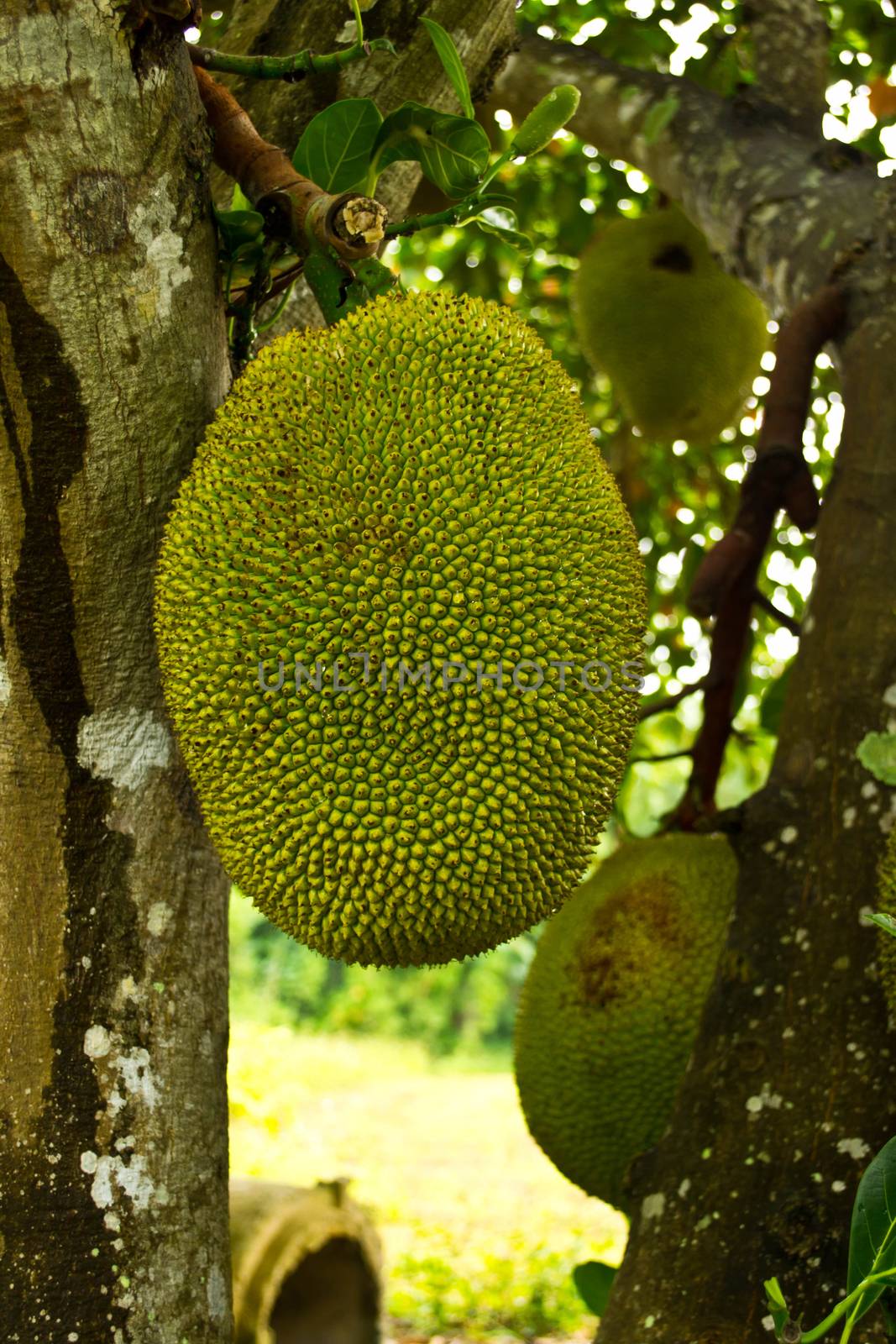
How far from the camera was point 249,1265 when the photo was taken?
2148 millimetres

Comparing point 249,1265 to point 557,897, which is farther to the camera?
point 249,1265

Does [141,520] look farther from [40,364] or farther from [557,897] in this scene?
[557,897]

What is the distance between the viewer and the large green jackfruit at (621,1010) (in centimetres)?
124

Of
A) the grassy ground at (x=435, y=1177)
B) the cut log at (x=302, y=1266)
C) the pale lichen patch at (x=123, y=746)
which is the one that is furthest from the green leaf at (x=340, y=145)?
the grassy ground at (x=435, y=1177)

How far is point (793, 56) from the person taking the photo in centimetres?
167

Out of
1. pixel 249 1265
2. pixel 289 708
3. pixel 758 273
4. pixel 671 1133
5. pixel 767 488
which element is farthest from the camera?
→ pixel 249 1265

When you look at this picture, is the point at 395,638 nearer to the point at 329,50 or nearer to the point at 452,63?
the point at 452,63

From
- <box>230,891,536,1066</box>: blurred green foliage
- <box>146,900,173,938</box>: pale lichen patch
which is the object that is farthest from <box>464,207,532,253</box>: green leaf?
<box>230,891,536,1066</box>: blurred green foliage

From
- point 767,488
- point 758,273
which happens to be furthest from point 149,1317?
point 758,273

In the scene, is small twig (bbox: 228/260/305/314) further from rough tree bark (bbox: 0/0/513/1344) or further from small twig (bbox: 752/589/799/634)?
small twig (bbox: 752/589/799/634)

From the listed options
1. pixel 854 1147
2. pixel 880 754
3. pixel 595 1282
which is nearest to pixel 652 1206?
pixel 854 1147

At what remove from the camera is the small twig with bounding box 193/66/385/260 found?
0.79m

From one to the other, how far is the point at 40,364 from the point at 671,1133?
0.76 meters

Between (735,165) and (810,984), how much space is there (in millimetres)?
1063
